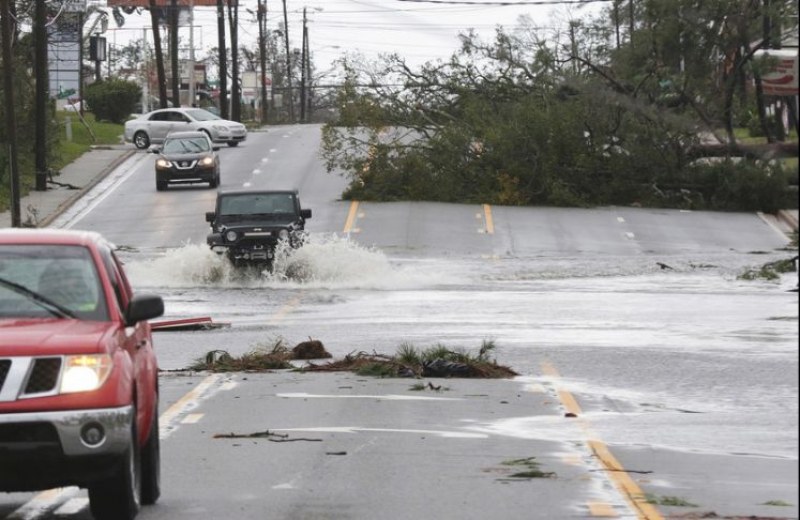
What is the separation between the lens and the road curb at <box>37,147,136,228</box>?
48331 mm

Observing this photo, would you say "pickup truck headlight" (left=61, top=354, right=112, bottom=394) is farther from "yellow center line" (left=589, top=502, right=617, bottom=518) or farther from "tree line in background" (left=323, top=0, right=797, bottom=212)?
"tree line in background" (left=323, top=0, right=797, bottom=212)

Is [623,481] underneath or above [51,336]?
underneath

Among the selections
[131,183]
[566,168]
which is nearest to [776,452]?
[566,168]

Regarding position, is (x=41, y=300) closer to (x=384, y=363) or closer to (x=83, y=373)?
(x=83, y=373)

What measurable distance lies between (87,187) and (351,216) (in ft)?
39.1

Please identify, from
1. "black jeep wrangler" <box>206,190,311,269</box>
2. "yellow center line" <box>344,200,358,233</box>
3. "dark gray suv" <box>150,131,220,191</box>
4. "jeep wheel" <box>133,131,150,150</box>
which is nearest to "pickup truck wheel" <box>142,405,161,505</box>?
"black jeep wrangler" <box>206,190,311,269</box>

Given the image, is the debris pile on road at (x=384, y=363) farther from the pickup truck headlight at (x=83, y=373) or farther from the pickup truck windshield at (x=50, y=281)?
the pickup truck headlight at (x=83, y=373)

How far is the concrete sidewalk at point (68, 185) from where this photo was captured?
48906 millimetres

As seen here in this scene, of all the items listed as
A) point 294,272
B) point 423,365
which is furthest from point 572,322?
point 294,272

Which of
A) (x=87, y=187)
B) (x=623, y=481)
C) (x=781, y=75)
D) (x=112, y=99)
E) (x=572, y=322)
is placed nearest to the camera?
(x=781, y=75)

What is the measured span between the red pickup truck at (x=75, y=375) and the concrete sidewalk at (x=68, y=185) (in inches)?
1460

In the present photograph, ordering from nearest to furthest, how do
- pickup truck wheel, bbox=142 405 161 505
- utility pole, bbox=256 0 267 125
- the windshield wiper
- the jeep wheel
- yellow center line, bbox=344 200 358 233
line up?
the windshield wiper, pickup truck wheel, bbox=142 405 161 505, yellow center line, bbox=344 200 358 233, the jeep wheel, utility pole, bbox=256 0 267 125

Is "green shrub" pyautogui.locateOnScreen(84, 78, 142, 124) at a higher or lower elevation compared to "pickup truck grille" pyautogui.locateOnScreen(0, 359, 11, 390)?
higher

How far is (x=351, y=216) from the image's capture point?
48219 mm
